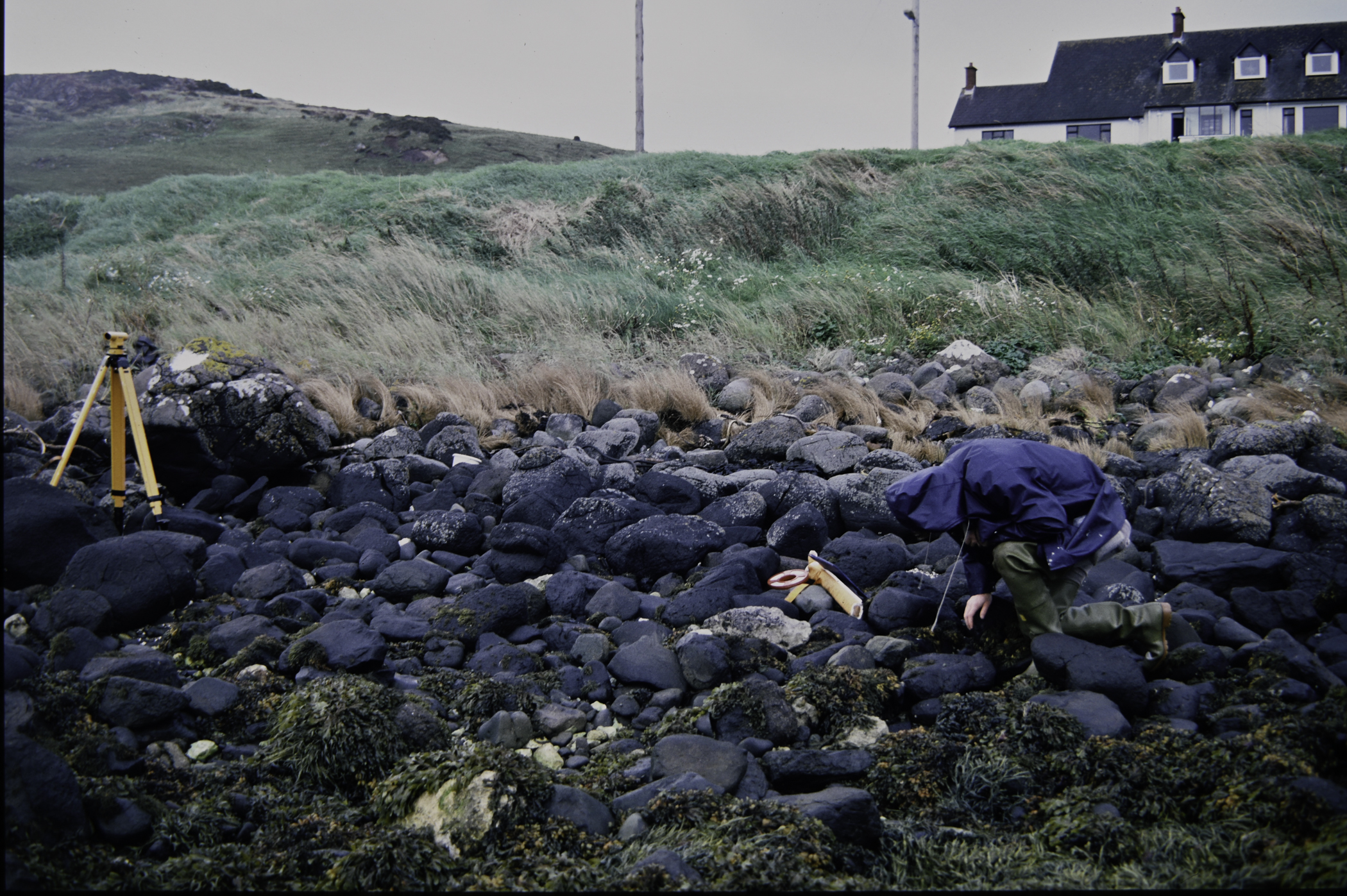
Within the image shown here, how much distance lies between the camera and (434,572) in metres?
4.70

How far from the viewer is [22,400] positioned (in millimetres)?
7547

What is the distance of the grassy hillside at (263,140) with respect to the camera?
18062 millimetres

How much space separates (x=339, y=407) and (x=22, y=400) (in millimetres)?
2999

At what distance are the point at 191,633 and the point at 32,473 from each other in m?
2.68

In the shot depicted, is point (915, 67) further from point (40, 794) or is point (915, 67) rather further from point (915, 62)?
point (40, 794)

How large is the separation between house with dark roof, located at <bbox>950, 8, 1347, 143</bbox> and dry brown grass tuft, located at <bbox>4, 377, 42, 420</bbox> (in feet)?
69.9

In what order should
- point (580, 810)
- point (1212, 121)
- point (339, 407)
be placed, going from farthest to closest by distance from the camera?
1. point (1212, 121)
2. point (339, 407)
3. point (580, 810)

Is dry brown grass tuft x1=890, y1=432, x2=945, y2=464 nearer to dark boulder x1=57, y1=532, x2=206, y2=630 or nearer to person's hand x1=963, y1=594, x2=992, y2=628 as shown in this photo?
person's hand x1=963, y1=594, x2=992, y2=628

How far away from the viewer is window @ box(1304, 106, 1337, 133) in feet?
70.1

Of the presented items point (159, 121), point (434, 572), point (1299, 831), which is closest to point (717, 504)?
point (434, 572)

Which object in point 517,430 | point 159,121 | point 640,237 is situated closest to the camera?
point 517,430

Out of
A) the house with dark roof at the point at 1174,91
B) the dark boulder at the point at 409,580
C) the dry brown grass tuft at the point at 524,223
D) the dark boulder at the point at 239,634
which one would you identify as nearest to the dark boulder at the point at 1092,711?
the dark boulder at the point at 409,580

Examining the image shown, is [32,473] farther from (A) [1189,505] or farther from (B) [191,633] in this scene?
(A) [1189,505]

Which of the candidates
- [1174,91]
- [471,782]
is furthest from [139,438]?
[1174,91]
